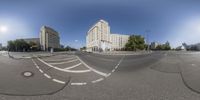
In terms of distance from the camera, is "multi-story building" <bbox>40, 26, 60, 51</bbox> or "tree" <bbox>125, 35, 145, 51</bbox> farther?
"tree" <bbox>125, 35, 145, 51</bbox>

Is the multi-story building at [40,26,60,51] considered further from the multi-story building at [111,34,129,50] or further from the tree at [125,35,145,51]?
the tree at [125,35,145,51]

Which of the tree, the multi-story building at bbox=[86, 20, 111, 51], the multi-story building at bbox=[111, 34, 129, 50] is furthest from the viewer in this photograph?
the tree

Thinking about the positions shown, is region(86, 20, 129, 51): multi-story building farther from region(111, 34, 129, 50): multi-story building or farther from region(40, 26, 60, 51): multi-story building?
region(40, 26, 60, 51): multi-story building

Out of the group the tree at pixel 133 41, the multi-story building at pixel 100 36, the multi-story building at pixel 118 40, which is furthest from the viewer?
the tree at pixel 133 41

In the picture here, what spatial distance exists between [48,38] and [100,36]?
5.73ft

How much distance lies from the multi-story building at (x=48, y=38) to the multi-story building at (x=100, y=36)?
3.53ft

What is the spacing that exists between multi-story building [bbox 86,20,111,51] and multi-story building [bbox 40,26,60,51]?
42.4 inches

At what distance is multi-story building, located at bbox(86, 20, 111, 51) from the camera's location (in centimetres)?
463

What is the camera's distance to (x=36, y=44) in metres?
4.90

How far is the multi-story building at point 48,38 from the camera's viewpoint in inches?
186

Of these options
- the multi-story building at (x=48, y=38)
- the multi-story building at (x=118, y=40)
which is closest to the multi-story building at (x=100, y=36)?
the multi-story building at (x=118, y=40)

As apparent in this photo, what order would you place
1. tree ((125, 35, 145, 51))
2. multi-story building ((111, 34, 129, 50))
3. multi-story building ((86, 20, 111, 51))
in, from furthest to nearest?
tree ((125, 35, 145, 51))
multi-story building ((111, 34, 129, 50))
multi-story building ((86, 20, 111, 51))

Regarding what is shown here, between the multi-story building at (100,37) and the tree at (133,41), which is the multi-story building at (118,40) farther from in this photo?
the tree at (133,41)

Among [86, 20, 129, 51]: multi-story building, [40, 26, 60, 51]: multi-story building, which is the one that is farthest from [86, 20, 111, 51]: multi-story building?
[40, 26, 60, 51]: multi-story building
